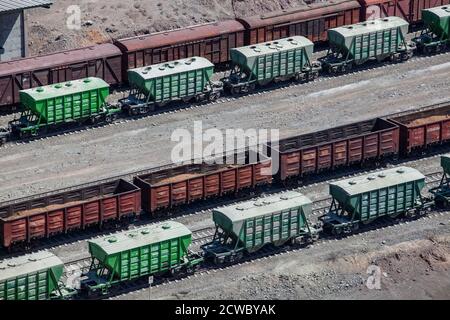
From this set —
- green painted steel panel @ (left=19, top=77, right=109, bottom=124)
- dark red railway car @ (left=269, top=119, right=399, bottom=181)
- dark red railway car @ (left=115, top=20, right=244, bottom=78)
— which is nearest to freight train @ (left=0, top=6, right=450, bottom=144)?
green painted steel panel @ (left=19, top=77, right=109, bottom=124)

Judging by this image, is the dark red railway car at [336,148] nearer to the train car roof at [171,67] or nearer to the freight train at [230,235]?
the freight train at [230,235]

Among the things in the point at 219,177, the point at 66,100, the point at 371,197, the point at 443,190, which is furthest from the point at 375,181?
the point at 66,100

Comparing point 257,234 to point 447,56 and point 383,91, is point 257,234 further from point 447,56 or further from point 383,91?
point 447,56

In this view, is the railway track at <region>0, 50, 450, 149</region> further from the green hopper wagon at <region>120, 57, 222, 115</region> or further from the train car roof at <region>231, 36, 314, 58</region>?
the train car roof at <region>231, 36, 314, 58</region>

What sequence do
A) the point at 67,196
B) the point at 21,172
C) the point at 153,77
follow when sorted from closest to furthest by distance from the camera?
the point at 67,196 < the point at 21,172 < the point at 153,77

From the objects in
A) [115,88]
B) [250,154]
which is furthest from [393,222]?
[115,88]

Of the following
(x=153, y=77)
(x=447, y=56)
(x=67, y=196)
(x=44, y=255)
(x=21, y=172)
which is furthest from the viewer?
(x=447, y=56)
